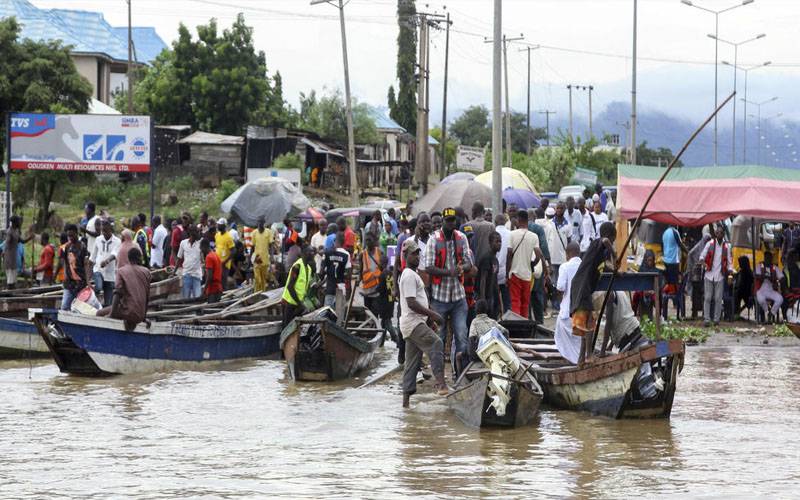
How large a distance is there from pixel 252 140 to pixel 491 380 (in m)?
38.1

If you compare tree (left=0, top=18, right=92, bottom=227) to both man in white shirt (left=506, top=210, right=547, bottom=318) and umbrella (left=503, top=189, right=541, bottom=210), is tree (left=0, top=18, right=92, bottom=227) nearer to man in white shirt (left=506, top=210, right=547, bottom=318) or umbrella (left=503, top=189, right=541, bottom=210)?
umbrella (left=503, top=189, right=541, bottom=210)

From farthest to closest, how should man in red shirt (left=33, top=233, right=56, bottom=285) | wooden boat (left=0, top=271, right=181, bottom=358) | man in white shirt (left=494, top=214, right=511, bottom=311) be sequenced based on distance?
man in red shirt (left=33, top=233, right=56, bottom=285)
wooden boat (left=0, top=271, right=181, bottom=358)
man in white shirt (left=494, top=214, right=511, bottom=311)

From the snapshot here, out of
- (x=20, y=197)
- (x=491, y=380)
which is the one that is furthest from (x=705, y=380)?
(x=20, y=197)

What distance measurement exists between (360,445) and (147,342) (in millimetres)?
5624

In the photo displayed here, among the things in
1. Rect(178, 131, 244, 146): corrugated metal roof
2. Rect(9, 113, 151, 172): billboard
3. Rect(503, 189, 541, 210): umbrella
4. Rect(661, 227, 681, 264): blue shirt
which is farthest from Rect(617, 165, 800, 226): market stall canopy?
Rect(178, 131, 244, 146): corrugated metal roof

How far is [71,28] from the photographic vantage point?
65.1 meters

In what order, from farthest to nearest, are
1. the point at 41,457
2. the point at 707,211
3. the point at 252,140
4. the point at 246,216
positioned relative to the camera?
1. the point at 252,140
2. the point at 246,216
3. the point at 707,211
4. the point at 41,457

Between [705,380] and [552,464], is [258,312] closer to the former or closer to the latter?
[705,380]

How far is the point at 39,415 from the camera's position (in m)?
13.1

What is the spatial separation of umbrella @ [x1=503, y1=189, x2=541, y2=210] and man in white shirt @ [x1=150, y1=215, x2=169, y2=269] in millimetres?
8217

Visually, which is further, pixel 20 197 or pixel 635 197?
pixel 20 197

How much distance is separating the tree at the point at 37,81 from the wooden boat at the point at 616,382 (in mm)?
28297

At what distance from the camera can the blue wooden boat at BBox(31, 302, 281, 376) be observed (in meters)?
15.1

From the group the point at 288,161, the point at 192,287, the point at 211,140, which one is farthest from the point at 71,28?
the point at 192,287
